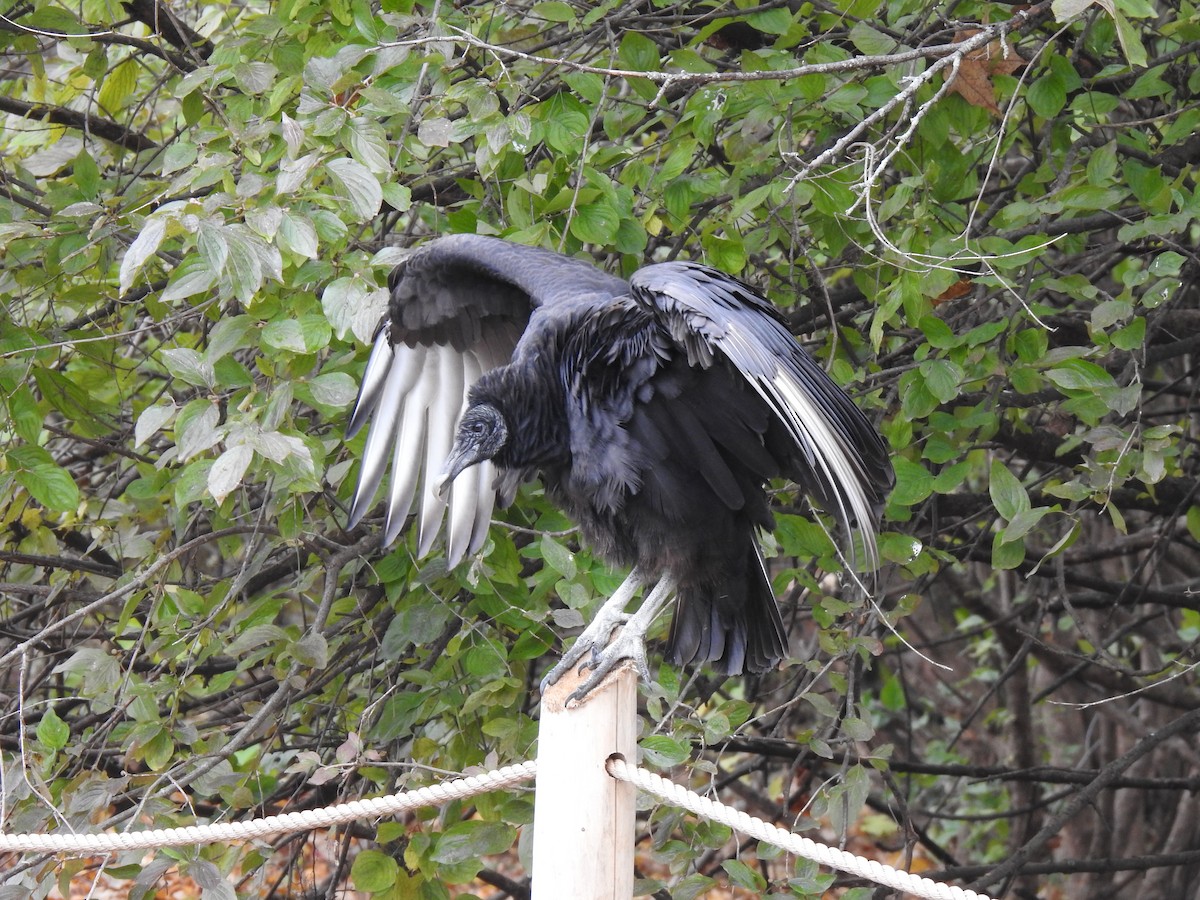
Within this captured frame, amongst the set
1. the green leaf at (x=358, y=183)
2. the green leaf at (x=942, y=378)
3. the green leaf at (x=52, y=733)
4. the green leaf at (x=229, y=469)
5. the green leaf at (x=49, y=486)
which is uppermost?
the green leaf at (x=358, y=183)

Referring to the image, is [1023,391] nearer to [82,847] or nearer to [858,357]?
[858,357]

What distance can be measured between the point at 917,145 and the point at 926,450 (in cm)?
85

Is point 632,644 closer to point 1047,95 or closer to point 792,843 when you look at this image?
point 792,843

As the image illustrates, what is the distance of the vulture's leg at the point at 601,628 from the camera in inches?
96.1

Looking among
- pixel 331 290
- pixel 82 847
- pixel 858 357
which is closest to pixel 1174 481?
pixel 858 357

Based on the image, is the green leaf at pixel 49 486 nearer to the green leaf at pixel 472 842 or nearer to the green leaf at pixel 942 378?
the green leaf at pixel 472 842

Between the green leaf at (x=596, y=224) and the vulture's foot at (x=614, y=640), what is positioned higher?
the green leaf at (x=596, y=224)

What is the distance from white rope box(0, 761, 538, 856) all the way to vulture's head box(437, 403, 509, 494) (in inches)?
29.3

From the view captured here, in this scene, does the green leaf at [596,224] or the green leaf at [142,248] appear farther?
the green leaf at [596,224]

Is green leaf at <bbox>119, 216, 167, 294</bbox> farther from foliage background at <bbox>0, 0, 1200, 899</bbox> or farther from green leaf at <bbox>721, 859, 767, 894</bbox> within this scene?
green leaf at <bbox>721, 859, 767, 894</bbox>

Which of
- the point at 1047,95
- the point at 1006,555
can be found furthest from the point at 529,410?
the point at 1047,95

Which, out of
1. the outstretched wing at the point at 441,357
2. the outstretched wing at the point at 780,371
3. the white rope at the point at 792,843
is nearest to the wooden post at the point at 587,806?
the white rope at the point at 792,843

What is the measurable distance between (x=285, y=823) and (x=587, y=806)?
1.83 ft

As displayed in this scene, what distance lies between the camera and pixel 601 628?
2582 mm
